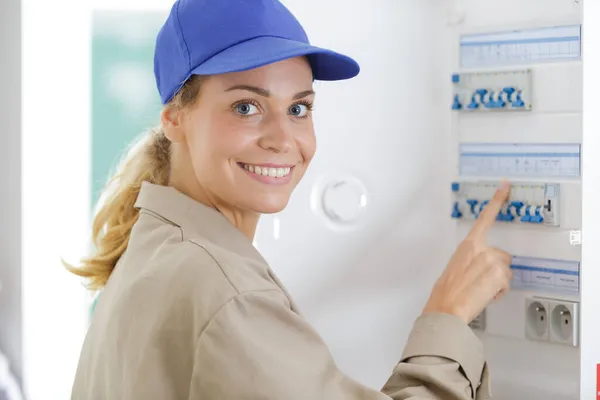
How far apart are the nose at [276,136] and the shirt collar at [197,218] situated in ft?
0.39

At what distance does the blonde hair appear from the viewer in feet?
4.46

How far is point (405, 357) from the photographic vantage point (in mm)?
1295

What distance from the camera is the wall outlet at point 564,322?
1459 mm

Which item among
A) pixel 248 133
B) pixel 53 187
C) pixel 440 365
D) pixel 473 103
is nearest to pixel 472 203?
pixel 473 103

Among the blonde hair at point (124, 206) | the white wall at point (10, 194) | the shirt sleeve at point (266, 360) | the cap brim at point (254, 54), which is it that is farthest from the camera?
the white wall at point (10, 194)

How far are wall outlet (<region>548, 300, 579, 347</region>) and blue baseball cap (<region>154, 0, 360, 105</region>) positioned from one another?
60 cm

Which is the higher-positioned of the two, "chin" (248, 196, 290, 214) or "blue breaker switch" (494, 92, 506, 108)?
"blue breaker switch" (494, 92, 506, 108)

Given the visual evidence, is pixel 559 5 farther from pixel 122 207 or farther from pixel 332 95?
pixel 122 207

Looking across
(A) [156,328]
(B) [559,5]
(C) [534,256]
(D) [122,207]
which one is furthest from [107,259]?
(B) [559,5]

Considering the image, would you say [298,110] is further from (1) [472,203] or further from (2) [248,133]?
(1) [472,203]

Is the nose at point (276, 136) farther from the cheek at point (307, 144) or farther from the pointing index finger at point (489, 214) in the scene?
the pointing index finger at point (489, 214)

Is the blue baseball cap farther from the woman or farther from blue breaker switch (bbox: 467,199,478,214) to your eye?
blue breaker switch (bbox: 467,199,478,214)

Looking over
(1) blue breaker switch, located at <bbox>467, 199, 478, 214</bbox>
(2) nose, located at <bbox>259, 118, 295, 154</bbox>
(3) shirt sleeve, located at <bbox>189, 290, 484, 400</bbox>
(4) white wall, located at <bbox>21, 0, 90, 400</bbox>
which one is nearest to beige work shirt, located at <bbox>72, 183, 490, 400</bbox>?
(3) shirt sleeve, located at <bbox>189, 290, 484, 400</bbox>

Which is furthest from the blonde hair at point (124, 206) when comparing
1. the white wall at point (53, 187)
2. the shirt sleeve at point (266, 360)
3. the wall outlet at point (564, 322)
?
the white wall at point (53, 187)
